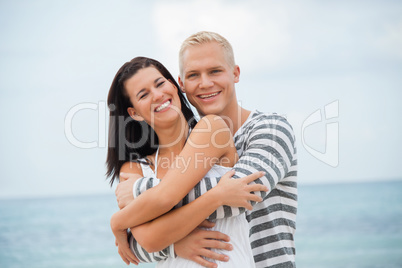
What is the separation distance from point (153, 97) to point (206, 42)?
503 mm

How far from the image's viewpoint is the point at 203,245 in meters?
2.09

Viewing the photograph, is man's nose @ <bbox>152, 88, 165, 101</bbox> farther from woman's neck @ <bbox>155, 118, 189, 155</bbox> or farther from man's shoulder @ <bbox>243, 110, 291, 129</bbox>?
man's shoulder @ <bbox>243, 110, 291, 129</bbox>

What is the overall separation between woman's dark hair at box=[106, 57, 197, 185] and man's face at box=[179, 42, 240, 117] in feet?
0.29

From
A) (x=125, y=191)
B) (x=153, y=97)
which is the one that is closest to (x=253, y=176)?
(x=125, y=191)

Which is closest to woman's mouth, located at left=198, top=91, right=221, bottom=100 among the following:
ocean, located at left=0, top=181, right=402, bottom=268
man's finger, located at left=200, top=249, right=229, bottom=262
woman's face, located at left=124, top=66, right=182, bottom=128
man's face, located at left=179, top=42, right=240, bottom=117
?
man's face, located at left=179, top=42, right=240, bottom=117

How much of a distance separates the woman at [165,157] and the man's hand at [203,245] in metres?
0.05

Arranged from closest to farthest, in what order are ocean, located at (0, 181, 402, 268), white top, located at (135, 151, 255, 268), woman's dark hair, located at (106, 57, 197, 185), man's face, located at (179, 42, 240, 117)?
white top, located at (135, 151, 255, 268) → woman's dark hair, located at (106, 57, 197, 185) → man's face, located at (179, 42, 240, 117) → ocean, located at (0, 181, 402, 268)

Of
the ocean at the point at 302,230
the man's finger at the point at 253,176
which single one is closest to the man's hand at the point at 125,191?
the man's finger at the point at 253,176

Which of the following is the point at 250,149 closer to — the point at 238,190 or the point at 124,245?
the point at 238,190

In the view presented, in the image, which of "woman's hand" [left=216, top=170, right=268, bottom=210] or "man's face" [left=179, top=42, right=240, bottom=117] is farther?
"man's face" [left=179, top=42, right=240, bottom=117]

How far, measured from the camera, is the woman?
203 centimetres

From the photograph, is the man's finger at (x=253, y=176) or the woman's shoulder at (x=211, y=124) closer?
the man's finger at (x=253, y=176)

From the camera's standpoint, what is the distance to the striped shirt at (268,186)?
2.12 m

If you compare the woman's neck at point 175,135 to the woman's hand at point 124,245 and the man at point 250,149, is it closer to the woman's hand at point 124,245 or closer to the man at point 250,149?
the man at point 250,149
